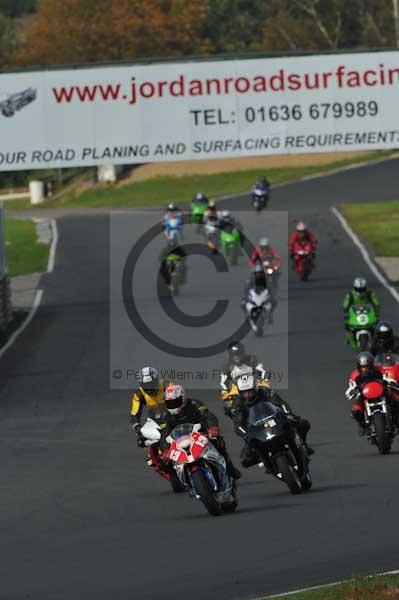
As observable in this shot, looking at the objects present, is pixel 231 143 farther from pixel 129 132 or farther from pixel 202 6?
pixel 202 6

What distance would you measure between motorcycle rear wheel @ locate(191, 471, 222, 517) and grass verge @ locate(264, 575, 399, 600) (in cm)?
374

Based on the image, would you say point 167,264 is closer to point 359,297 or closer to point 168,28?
point 359,297

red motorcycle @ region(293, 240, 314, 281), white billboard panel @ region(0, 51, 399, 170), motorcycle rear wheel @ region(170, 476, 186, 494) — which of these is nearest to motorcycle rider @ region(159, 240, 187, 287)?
white billboard panel @ region(0, 51, 399, 170)

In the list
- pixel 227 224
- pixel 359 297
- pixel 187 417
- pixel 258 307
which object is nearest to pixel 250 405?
pixel 187 417

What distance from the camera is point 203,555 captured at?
1147 cm

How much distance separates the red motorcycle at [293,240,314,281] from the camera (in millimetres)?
41094

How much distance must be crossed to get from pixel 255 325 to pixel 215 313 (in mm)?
5218

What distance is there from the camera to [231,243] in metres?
46.4

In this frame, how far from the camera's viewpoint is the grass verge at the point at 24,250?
50.2 metres

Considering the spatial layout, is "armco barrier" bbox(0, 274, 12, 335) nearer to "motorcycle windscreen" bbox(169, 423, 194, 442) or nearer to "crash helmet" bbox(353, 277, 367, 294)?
"crash helmet" bbox(353, 277, 367, 294)

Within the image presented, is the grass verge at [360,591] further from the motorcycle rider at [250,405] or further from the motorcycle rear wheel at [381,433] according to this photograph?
the motorcycle rear wheel at [381,433]

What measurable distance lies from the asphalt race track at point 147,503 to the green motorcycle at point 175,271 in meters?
5.93

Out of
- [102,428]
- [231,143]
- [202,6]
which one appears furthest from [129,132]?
[202,6]

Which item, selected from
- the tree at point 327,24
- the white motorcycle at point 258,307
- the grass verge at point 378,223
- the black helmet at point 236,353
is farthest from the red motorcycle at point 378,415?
the tree at point 327,24
